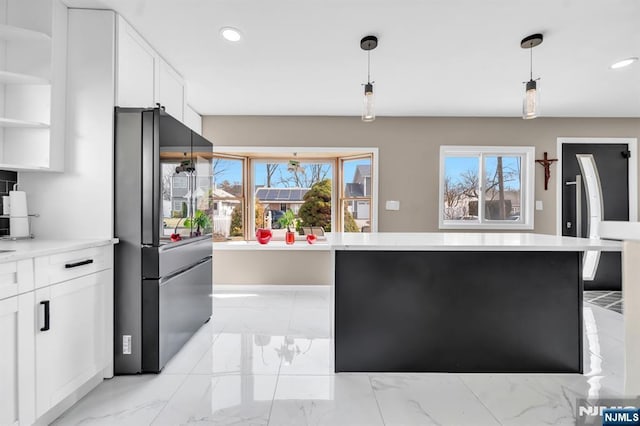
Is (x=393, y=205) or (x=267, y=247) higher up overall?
(x=393, y=205)

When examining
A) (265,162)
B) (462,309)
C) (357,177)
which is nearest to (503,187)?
(357,177)

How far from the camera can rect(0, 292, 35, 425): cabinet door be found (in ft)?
4.73

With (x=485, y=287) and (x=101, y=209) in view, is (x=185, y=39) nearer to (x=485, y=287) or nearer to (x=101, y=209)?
(x=101, y=209)

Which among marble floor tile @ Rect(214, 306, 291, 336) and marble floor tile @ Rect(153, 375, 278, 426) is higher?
marble floor tile @ Rect(214, 306, 291, 336)

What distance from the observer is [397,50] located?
8.82 feet

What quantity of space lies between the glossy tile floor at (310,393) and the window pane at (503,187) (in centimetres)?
204

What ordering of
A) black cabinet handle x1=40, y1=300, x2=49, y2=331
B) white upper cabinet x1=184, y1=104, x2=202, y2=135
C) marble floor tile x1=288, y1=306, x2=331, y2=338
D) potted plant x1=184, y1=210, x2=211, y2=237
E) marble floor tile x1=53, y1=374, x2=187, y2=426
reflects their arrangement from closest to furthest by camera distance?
black cabinet handle x1=40, y1=300, x2=49, y2=331
marble floor tile x1=53, y1=374, x2=187, y2=426
potted plant x1=184, y1=210, x2=211, y2=237
marble floor tile x1=288, y1=306, x2=331, y2=338
white upper cabinet x1=184, y1=104, x2=202, y2=135

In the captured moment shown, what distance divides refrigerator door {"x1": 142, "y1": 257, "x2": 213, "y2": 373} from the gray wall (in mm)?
2145

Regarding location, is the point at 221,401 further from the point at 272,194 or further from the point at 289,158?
the point at 289,158

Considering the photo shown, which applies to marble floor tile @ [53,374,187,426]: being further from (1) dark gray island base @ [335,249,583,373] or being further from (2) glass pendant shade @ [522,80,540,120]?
(2) glass pendant shade @ [522,80,540,120]

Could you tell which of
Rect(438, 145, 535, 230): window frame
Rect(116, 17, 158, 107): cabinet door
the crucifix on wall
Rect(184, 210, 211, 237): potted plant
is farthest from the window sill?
Rect(116, 17, 158, 107): cabinet door

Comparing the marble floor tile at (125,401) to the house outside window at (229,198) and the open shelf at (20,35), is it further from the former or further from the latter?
the house outside window at (229,198)

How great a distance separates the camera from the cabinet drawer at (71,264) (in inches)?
64.7

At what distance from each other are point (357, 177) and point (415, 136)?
0.95 meters
